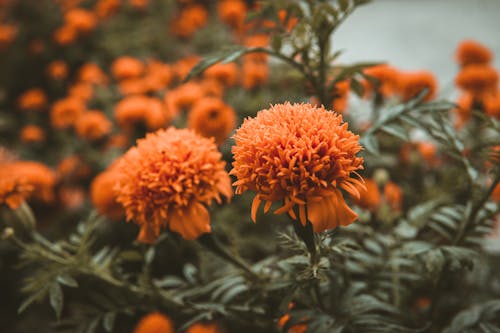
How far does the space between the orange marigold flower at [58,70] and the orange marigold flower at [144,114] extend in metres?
1.05

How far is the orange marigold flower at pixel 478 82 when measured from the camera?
1.36 m

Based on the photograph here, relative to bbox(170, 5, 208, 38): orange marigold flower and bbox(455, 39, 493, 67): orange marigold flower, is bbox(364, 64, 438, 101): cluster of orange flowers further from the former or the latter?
bbox(170, 5, 208, 38): orange marigold flower

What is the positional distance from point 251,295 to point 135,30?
7.42ft

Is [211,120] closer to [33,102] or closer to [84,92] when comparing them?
[84,92]

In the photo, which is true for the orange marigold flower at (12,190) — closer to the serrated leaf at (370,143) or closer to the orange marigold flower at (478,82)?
the serrated leaf at (370,143)

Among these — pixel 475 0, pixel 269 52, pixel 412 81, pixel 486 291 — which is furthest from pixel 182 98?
pixel 475 0

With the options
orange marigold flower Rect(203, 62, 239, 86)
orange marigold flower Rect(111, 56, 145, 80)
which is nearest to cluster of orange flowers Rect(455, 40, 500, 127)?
orange marigold flower Rect(203, 62, 239, 86)

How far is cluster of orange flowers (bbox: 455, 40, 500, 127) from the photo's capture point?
129cm

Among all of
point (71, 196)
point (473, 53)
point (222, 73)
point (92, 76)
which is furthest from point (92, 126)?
point (473, 53)

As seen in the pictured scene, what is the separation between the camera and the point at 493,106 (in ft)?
4.10

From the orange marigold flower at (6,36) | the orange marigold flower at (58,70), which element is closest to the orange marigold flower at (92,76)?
Result: the orange marigold flower at (58,70)

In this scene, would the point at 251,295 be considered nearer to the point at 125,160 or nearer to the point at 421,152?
the point at 125,160

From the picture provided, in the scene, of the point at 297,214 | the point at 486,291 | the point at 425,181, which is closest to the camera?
the point at 297,214

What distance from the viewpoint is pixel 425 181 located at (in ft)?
4.37
